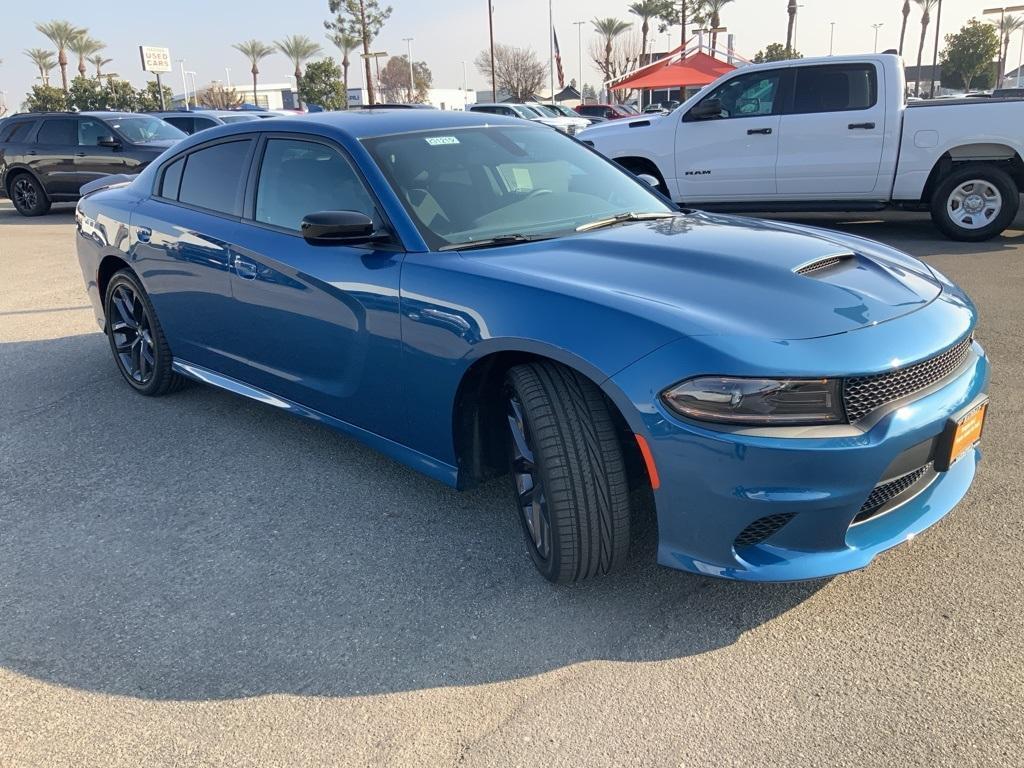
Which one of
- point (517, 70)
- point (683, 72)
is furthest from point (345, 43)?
point (683, 72)

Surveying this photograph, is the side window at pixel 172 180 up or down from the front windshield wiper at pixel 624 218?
up

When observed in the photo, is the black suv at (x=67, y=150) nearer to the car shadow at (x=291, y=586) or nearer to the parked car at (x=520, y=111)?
the car shadow at (x=291, y=586)

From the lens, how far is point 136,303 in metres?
4.92

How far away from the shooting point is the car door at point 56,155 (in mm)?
13945

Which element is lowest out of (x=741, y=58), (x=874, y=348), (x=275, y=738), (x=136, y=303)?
(x=275, y=738)

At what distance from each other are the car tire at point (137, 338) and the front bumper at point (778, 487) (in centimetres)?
325

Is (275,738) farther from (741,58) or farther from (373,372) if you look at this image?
(741,58)

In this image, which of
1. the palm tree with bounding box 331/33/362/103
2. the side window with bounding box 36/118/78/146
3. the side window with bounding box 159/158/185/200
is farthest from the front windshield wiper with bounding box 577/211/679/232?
the palm tree with bounding box 331/33/362/103

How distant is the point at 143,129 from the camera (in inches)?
555

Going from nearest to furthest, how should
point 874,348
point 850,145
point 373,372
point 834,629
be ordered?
1. point 874,348
2. point 834,629
3. point 373,372
4. point 850,145

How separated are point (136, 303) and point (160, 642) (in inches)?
110

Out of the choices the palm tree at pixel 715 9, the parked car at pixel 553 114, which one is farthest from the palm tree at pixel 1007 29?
the parked car at pixel 553 114

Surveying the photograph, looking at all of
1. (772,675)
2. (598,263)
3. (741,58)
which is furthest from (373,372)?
(741,58)

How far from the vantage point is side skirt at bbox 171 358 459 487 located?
3189 millimetres
